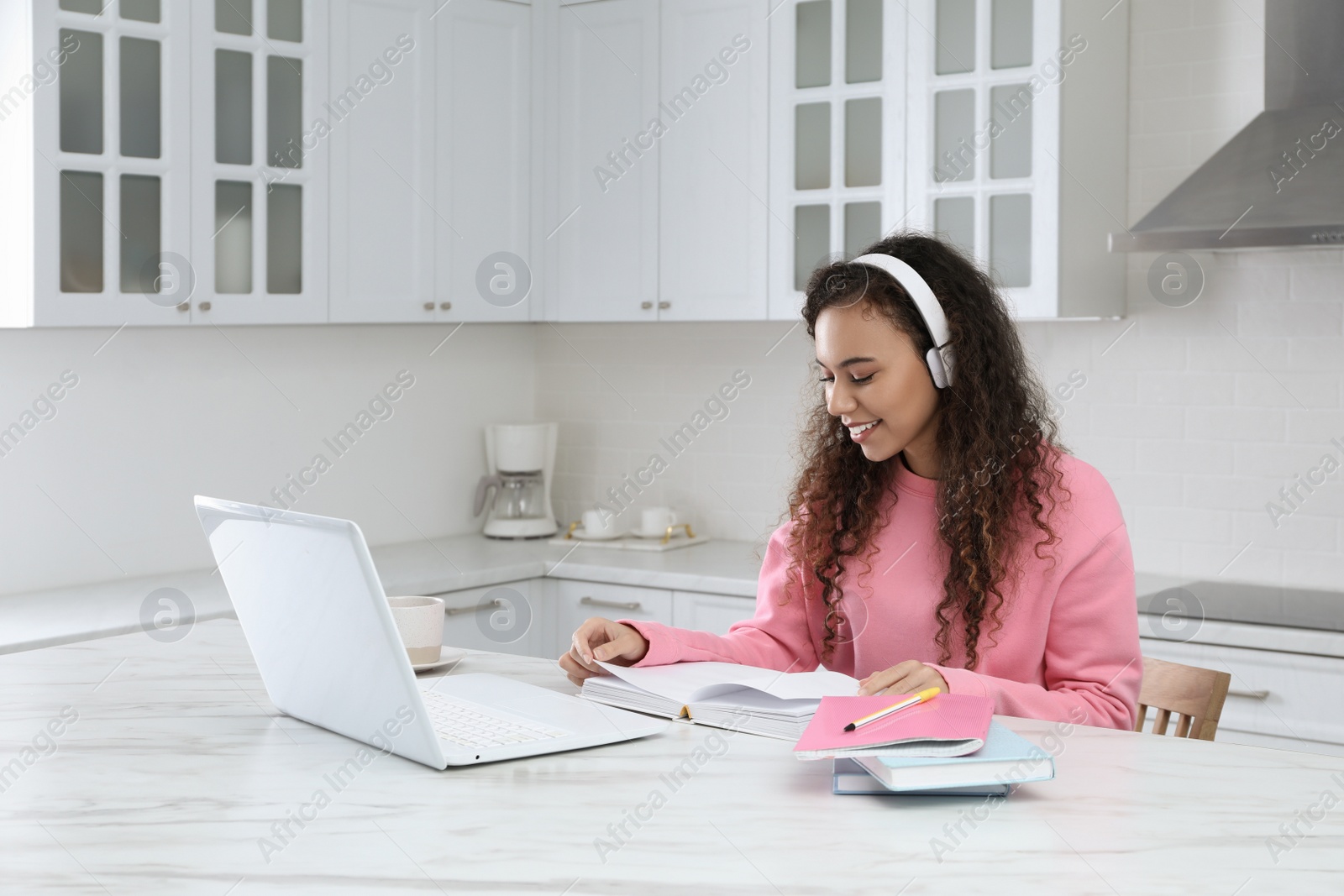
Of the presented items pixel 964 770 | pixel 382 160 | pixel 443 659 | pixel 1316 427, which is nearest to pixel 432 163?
pixel 382 160

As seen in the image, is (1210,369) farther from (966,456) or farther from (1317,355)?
(966,456)

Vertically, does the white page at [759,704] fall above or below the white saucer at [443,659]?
above

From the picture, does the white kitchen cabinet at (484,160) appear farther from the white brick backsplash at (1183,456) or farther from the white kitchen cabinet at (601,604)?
the white brick backsplash at (1183,456)

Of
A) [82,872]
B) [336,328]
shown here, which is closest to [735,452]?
[336,328]

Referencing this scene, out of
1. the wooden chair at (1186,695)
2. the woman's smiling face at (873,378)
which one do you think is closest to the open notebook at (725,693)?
the woman's smiling face at (873,378)

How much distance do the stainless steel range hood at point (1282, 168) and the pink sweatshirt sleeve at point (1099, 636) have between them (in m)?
1.23

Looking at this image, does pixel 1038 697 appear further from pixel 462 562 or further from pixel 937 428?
pixel 462 562

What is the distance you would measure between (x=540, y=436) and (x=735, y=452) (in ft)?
1.90

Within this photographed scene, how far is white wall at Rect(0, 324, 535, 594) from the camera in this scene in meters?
3.19

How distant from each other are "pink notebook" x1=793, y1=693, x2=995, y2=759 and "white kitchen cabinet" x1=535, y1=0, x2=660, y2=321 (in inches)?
97.7

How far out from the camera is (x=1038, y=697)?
1624 millimetres

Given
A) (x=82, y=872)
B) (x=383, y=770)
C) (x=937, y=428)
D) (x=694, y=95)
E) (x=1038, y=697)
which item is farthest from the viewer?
(x=694, y=95)

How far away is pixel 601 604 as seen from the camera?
11.8 ft

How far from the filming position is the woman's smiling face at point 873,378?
180 centimetres
